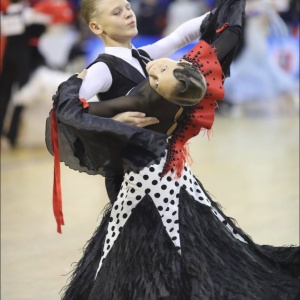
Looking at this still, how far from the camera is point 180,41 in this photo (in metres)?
4.09

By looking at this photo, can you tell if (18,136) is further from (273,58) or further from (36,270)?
(36,270)

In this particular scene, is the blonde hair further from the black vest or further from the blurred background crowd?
the blurred background crowd

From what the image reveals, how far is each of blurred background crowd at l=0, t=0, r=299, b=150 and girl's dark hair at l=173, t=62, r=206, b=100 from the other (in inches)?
234

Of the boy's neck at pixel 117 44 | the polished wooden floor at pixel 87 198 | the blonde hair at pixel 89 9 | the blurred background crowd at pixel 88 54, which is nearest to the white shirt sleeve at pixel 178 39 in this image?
the boy's neck at pixel 117 44

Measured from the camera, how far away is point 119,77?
146 inches

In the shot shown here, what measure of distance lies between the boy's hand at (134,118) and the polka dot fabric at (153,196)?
19 centimetres

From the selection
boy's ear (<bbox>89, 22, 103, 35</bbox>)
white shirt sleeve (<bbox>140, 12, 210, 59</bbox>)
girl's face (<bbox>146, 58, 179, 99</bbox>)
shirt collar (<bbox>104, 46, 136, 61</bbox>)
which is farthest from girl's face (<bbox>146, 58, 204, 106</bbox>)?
white shirt sleeve (<bbox>140, 12, 210, 59</bbox>)

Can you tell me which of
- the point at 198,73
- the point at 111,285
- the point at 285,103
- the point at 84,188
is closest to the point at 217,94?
the point at 198,73

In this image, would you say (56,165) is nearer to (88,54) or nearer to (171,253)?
(171,253)

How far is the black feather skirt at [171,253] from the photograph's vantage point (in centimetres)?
361

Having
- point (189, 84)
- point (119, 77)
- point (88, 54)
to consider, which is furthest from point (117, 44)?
point (88, 54)

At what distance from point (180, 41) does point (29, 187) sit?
12.6 feet

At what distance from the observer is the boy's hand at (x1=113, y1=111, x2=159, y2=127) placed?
3.52m

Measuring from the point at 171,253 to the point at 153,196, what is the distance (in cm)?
25
